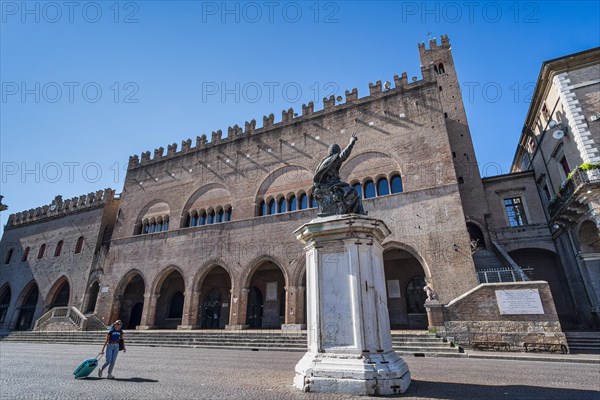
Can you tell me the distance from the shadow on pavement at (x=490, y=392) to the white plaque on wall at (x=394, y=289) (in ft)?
38.4

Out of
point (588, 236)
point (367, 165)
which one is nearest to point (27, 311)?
point (367, 165)

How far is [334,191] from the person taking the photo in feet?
16.9

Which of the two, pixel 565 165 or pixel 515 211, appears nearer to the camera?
pixel 565 165

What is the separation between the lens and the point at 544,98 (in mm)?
16766

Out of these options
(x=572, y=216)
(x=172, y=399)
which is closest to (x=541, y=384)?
(x=172, y=399)

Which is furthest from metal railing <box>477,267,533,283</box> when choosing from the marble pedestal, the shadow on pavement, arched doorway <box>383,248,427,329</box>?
the marble pedestal

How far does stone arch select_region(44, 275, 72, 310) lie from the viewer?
24.5 metres

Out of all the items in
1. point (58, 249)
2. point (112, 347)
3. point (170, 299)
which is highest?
point (58, 249)

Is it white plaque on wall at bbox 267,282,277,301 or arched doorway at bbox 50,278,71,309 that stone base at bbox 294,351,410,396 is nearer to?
white plaque on wall at bbox 267,282,277,301

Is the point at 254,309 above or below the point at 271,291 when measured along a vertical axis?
below

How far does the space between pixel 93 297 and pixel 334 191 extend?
82.6ft

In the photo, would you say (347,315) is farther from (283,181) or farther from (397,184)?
(283,181)

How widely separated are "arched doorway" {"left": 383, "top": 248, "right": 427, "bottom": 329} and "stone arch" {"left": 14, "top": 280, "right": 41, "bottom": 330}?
27.2m

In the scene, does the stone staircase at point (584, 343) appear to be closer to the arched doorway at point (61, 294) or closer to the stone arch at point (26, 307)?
the arched doorway at point (61, 294)
